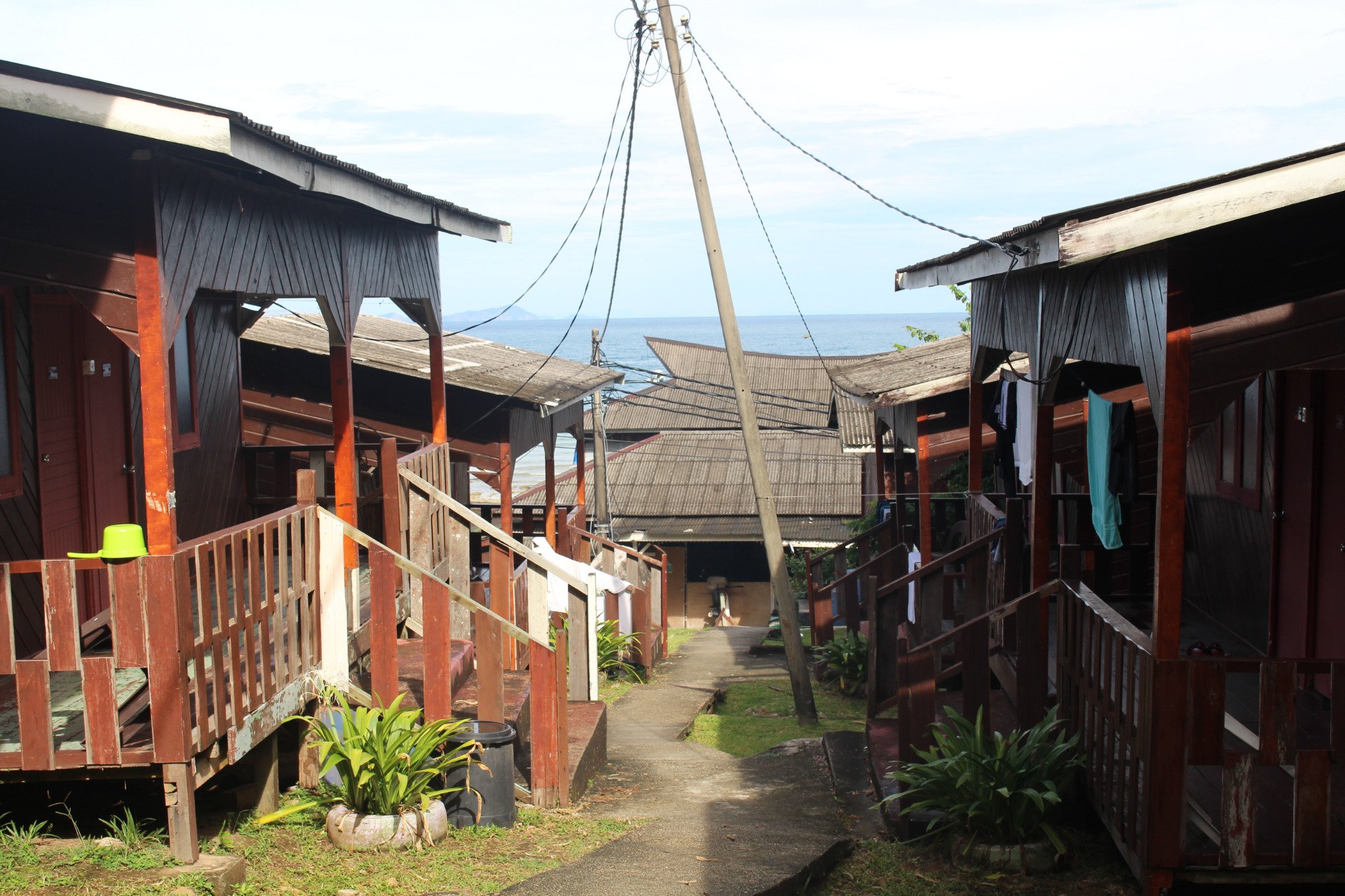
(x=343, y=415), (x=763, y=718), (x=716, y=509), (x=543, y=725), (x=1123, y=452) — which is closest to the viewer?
(x=543, y=725)

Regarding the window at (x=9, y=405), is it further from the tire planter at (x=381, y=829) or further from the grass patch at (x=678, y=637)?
the grass patch at (x=678, y=637)

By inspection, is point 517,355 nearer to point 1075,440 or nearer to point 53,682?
point 1075,440

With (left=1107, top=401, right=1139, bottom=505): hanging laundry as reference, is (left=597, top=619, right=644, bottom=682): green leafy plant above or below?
below

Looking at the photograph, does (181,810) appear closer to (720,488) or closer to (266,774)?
(266,774)

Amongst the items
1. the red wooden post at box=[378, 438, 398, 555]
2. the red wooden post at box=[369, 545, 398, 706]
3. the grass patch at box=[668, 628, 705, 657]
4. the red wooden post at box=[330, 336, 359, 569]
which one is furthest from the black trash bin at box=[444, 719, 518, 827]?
the grass patch at box=[668, 628, 705, 657]

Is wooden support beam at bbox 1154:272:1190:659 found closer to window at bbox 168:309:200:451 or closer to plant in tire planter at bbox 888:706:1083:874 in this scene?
plant in tire planter at bbox 888:706:1083:874

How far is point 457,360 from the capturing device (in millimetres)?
15836

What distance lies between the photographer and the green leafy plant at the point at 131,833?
5.40 metres

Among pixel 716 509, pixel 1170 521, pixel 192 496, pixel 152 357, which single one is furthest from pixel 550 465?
pixel 1170 521

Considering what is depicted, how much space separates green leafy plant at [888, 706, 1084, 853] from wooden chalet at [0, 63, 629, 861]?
2.19 m

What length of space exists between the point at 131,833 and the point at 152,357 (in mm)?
2160

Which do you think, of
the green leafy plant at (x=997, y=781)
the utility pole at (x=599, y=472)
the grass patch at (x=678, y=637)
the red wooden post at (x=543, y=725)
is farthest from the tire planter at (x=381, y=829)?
the utility pole at (x=599, y=472)

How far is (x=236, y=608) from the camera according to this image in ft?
18.9

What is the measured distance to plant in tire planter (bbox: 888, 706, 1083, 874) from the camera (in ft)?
19.0
